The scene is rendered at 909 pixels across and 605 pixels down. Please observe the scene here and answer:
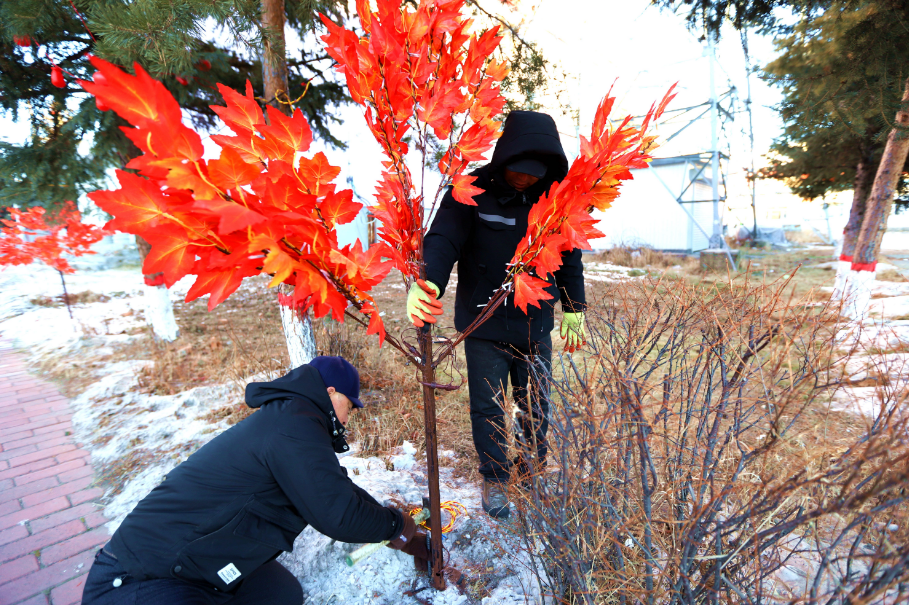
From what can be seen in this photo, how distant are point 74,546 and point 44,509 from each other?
1.77 feet

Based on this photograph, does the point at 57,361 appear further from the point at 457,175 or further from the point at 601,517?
the point at 601,517

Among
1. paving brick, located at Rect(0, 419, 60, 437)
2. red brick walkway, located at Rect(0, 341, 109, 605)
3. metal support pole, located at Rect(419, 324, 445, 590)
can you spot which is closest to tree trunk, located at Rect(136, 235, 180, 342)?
red brick walkway, located at Rect(0, 341, 109, 605)

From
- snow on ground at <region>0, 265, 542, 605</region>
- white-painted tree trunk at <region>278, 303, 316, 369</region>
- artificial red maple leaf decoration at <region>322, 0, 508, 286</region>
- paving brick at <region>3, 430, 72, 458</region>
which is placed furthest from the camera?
white-painted tree trunk at <region>278, 303, 316, 369</region>

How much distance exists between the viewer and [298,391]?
1540mm

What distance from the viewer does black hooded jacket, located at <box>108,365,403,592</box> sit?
1423 millimetres

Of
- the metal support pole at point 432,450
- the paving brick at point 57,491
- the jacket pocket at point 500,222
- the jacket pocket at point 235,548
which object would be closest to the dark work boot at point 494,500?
the metal support pole at point 432,450

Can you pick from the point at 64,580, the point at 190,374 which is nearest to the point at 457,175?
the point at 64,580

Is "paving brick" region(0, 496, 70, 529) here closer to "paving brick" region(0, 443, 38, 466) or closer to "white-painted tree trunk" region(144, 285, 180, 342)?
"paving brick" region(0, 443, 38, 466)

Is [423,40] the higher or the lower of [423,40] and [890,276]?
the higher

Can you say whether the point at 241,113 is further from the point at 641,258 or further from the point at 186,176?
the point at 641,258

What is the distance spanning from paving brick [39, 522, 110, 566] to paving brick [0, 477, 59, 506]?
2.08ft

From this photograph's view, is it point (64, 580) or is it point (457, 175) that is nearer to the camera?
point (457, 175)

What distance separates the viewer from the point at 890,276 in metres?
8.77

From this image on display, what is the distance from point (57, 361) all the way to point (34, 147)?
275cm
